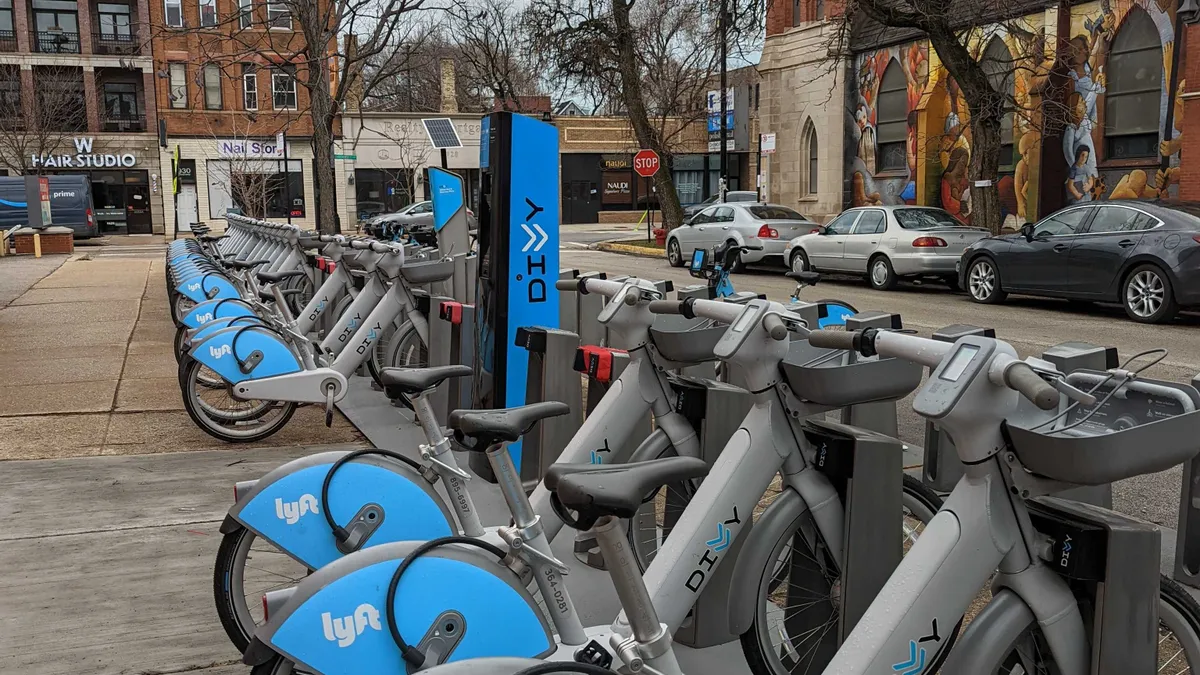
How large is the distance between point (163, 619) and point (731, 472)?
2331 millimetres

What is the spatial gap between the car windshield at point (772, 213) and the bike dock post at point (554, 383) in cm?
1831

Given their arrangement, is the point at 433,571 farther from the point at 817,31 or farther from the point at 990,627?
the point at 817,31

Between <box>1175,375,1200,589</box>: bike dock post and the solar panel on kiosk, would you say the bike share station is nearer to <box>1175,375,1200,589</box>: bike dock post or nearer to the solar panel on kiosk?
<box>1175,375,1200,589</box>: bike dock post

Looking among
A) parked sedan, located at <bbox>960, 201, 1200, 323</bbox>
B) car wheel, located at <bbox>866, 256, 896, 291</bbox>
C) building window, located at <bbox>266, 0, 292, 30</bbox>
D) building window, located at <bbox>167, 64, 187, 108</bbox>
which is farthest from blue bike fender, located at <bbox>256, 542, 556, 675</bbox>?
building window, located at <bbox>167, 64, 187, 108</bbox>

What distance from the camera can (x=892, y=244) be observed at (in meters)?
17.7

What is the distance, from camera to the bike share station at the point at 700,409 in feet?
8.13

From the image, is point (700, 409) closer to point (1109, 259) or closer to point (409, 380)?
point (409, 380)

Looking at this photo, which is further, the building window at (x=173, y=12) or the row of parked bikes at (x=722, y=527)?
the building window at (x=173, y=12)

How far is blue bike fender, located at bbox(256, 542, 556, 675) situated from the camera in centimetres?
244

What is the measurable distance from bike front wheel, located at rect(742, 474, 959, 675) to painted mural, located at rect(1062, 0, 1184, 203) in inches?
815

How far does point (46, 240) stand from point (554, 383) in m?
29.3

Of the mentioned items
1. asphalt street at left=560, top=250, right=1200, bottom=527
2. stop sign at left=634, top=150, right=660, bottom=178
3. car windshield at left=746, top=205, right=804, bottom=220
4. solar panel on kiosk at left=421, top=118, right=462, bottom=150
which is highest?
stop sign at left=634, top=150, right=660, bottom=178

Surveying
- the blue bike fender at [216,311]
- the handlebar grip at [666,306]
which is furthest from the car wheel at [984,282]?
the handlebar grip at [666,306]

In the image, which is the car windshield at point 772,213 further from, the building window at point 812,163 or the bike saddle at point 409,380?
the bike saddle at point 409,380
